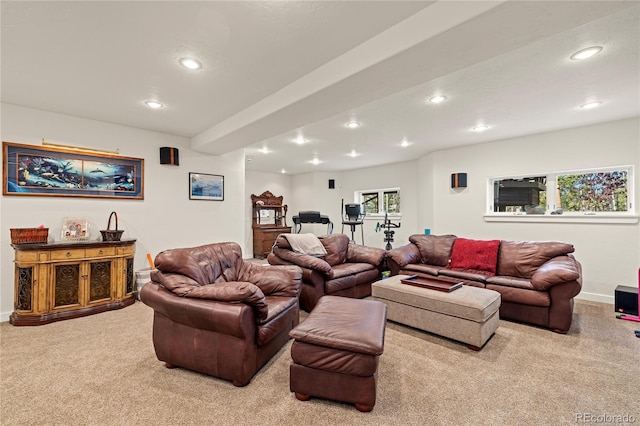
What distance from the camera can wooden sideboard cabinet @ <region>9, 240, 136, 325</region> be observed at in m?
3.08

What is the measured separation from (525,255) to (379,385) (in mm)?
2840

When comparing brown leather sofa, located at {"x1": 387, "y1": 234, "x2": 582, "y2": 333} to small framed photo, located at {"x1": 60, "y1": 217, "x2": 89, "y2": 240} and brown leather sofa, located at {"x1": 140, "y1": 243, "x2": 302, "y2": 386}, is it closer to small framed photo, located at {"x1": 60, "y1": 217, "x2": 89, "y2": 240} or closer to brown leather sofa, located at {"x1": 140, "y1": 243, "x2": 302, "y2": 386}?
brown leather sofa, located at {"x1": 140, "y1": 243, "x2": 302, "y2": 386}

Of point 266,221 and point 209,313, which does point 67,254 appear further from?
point 266,221

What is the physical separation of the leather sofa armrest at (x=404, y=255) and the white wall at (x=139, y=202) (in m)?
A: 2.84

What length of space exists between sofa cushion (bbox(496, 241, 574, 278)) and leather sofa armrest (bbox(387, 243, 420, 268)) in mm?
1107

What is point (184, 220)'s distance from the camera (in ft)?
15.0

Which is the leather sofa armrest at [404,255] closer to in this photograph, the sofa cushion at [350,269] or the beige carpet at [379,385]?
the sofa cushion at [350,269]

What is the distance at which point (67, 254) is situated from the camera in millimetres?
3238

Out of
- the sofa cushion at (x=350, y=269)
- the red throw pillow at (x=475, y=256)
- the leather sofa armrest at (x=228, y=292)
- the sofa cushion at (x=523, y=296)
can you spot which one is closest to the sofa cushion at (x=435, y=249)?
the red throw pillow at (x=475, y=256)

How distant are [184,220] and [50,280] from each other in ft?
5.81

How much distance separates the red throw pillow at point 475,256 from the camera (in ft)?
12.4

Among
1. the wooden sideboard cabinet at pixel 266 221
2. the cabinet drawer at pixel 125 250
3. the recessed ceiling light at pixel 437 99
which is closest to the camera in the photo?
the recessed ceiling light at pixel 437 99

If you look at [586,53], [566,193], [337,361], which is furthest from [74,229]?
[566,193]

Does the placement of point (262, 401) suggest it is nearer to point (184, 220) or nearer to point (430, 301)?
point (430, 301)
